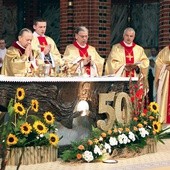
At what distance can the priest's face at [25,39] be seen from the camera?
9398mm

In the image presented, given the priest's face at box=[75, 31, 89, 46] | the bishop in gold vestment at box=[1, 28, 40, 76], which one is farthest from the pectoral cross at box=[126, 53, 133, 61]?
the bishop in gold vestment at box=[1, 28, 40, 76]

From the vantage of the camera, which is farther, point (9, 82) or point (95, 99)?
point (95, 99)

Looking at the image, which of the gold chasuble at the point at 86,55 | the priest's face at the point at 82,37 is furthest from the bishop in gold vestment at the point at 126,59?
the priest's face at the point at 82,37

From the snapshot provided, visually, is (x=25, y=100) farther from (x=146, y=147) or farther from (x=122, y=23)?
(x=122, y=23)

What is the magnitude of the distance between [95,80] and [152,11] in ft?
26.2

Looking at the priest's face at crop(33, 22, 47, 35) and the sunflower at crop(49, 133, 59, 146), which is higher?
the priest's face at crop(33, 22, 47, 35)

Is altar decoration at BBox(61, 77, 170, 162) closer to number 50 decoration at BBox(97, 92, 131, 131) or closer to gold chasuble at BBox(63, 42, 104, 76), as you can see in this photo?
number 50 decoration at BBox(97, 92, 131, 131)

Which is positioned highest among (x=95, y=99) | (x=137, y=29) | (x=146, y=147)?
(x=137, y=29)

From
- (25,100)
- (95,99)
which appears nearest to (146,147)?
(95,99)

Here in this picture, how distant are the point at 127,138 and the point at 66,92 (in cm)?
110

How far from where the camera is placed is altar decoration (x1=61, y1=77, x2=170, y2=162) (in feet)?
28.7

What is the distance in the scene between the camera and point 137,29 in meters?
17.4

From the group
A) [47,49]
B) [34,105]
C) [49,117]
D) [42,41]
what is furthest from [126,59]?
[34,105]

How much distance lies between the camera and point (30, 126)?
827 centimetres
